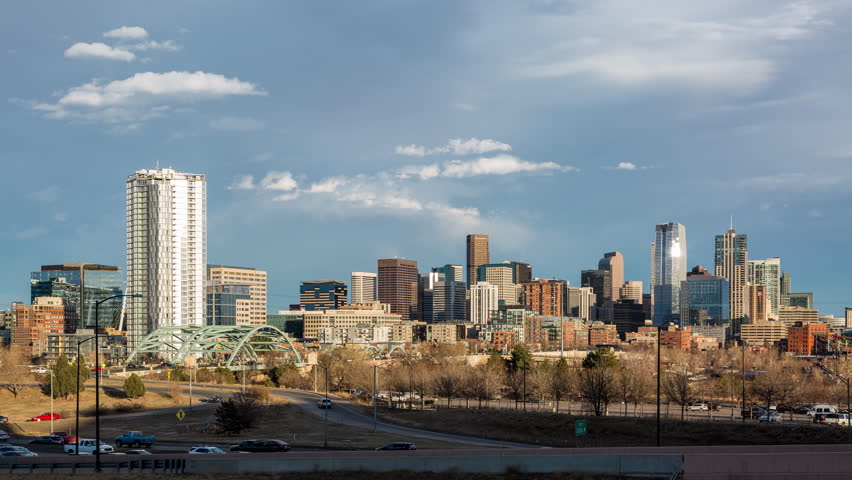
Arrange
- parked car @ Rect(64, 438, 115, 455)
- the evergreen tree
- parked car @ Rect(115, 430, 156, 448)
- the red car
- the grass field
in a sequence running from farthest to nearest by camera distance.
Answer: the evergreen tree → the red car → parked car @ Rect(115, 430, 156, 448) → the grass field → parked car @ Rect(64, 438, 115, 455)

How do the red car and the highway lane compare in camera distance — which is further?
the red car

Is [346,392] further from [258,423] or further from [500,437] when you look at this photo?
[500,437]

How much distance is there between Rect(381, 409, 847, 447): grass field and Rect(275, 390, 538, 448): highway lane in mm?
3046

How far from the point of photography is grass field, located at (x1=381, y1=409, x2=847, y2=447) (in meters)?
72.4

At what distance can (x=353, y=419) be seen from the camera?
330 feet

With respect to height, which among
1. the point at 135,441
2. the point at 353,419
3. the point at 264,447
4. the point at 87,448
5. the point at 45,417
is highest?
the point at 264,447

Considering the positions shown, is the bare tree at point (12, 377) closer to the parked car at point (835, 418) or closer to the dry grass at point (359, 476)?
the dry grass at point (359, 476)

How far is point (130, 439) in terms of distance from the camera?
247 feet

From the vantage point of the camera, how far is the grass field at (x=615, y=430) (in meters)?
72.4

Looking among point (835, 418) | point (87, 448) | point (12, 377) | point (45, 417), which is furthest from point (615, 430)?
point (12, 377)

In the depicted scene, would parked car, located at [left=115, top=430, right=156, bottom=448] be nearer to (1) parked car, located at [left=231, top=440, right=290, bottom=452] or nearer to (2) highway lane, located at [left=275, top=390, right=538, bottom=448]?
(1) parked car, located at [left=231, top=440, right=290, bottom=452]

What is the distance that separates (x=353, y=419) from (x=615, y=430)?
107 feet

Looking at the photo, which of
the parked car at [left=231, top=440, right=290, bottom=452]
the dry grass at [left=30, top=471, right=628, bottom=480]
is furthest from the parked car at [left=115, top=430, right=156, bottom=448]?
the dry grass at [left=30, top=471, right=628, bottom=480]

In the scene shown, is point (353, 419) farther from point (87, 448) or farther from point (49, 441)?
point (87, 448)
